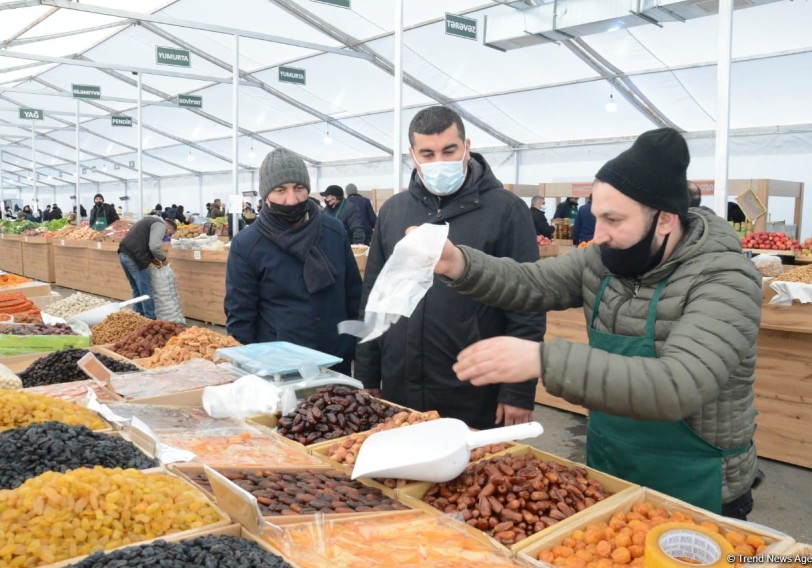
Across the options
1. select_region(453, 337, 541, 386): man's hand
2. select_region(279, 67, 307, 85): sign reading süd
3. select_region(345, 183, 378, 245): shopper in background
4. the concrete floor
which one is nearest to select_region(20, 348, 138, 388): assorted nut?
select_region(453, 337, 541, 386): man's hand

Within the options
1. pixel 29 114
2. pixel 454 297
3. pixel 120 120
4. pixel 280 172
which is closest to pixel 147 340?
pixel 280 172

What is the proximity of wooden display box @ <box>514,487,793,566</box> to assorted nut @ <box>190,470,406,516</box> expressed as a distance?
381 mm

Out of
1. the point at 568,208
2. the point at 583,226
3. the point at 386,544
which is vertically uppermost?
the point at 568,208

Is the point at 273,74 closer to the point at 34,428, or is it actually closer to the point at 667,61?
the point at 667,61

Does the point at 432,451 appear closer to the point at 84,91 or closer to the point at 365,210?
the point at 365,210

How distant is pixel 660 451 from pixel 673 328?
471 millimetres

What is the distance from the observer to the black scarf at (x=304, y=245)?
120 inches

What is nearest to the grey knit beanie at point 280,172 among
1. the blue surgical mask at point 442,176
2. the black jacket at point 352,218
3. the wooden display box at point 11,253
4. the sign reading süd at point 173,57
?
the blue surgical mask at point 442,176

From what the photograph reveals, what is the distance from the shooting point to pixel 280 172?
3.01 m

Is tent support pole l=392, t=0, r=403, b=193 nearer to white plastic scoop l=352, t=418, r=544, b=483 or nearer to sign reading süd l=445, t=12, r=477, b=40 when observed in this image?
sign reading süd l=445, t=12, r=477, b=40

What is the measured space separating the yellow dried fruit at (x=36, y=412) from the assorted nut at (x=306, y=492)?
0.58 meters

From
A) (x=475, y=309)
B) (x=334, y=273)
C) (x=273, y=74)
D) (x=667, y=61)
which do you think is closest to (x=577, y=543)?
(x=475, y=309)

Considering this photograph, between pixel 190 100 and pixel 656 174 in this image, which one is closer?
pixel 656 174

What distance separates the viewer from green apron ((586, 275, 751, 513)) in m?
1.70
